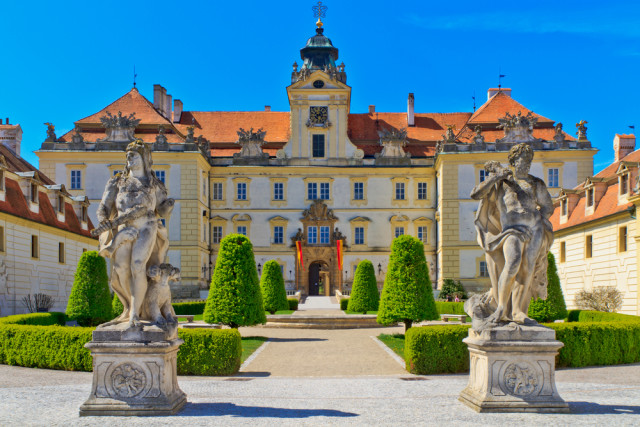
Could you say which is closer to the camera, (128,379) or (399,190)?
(128,379)

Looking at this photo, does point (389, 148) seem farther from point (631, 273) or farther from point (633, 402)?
point (633, 402)

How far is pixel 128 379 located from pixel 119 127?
38.2 m

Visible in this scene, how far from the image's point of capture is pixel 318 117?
150ft

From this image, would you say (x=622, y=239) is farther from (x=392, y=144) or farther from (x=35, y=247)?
(x=392, y=144)

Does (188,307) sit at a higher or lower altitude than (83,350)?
lower

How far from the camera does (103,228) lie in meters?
7.48

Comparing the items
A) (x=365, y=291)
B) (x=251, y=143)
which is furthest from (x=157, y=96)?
(x=365, y=291)

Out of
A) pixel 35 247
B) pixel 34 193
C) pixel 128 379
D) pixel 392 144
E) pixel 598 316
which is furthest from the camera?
pixel 392 144

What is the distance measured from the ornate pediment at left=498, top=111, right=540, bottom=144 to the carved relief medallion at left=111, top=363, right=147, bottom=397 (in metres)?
38.9

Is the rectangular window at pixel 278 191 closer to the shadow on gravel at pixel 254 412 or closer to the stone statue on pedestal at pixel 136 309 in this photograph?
the stone statue on pedestal at pixel 136 309

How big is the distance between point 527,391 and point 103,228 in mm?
5156

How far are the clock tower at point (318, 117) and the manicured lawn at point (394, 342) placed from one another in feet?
85.8

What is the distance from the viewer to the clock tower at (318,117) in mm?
45531

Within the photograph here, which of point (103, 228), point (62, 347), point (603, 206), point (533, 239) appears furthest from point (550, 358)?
point (603, 206)
